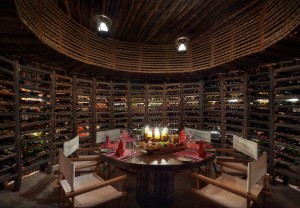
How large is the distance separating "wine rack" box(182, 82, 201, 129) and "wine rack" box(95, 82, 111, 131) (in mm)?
3205

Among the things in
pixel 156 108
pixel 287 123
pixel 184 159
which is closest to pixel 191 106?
pixel 156 108

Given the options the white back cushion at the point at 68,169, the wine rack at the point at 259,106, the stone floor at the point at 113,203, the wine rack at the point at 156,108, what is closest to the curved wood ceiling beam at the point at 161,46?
the wine rack at the point at 259,106

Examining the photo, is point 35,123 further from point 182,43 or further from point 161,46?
point 161,46

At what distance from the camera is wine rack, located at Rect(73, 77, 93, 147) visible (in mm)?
6398

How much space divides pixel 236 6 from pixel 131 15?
108 inches

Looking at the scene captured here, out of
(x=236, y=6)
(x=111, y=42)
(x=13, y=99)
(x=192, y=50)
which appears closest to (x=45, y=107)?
(x=13, y=99)

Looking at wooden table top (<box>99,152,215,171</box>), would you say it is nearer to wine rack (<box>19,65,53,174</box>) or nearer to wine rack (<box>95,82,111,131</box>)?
wine rack (<box>19,65,53,174</box>)

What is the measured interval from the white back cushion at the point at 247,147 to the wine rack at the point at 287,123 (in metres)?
1.22

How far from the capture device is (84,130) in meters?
6.56

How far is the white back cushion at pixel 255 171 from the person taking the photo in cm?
238

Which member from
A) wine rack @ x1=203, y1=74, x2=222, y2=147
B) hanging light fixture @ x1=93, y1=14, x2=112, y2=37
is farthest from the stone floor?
hanging light fixture @ x1=93, y1=14, x2=112, y2=37

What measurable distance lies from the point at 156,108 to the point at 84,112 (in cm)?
309

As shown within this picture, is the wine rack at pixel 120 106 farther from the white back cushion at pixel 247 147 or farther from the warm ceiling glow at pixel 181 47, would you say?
the white back cushion at pixel 247 147

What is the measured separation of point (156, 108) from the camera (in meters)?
7.98
